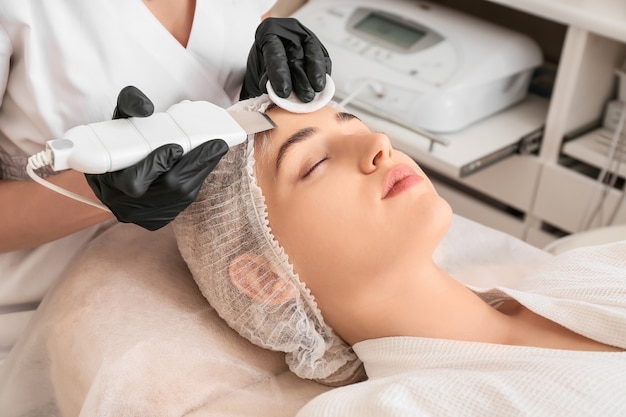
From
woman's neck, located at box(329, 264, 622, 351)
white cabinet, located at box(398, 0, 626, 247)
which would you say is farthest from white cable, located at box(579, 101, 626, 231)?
woman's neck, located at box(329, 264, 622, 351)

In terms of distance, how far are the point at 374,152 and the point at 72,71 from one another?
18.3 inches

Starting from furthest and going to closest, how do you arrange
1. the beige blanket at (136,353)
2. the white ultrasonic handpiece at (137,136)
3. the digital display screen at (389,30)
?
the digital display screen at (389,30) → the beige blanket at (136,353) → the white ultrasonic handpiece at (137,136)

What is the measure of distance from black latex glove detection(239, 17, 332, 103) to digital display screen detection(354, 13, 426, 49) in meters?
0.76

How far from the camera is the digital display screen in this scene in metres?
1.91

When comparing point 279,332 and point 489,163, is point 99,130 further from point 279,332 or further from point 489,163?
point 489,163

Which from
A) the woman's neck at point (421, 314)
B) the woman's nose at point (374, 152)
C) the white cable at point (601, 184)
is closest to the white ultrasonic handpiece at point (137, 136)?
the woman's nose at point (374, 152)

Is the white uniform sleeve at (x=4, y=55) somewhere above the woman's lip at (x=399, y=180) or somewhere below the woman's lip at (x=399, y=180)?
above

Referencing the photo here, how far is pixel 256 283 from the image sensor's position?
106 cm

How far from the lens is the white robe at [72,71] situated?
107 centimetres

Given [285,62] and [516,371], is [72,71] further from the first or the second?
[516,371]

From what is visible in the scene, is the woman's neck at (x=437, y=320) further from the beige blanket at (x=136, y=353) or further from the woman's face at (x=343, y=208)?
the beige blanket at (x=136, y=353)

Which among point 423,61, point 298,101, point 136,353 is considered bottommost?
point 136,353

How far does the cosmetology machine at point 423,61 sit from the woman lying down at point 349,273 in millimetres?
642

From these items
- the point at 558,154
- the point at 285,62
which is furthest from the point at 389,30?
the point at 285,62
